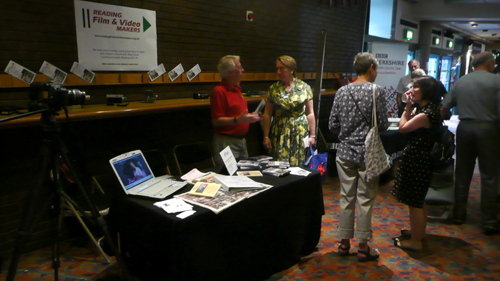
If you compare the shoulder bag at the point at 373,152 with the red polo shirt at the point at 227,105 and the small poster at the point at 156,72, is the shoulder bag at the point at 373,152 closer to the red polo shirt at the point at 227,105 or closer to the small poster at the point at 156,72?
the red polo shirt at the point at 227,105

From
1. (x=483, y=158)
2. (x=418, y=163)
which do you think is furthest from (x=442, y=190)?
(x=418, y=163)

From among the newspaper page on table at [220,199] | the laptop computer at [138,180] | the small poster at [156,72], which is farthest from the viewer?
the small poster at [156,72]

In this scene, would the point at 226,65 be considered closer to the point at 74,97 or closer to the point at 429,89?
the point at 74,97

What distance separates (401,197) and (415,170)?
267mm

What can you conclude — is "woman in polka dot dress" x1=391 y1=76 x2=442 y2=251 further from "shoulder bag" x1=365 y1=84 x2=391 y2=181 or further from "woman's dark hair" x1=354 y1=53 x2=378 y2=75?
"woman's dark hair" x1=354 y1=53 x2=378 y2=75

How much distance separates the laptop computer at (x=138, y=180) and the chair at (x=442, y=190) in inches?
114

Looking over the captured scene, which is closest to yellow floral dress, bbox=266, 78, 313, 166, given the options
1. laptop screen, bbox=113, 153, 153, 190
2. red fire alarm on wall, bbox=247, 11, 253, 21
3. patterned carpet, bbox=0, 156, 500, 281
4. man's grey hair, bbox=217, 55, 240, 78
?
man's grey hair, bbox=217, 55, 240, 78

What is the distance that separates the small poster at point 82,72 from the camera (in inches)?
119

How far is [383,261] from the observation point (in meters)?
2.81

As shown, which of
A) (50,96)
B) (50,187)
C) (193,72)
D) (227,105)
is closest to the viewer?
(50,96)

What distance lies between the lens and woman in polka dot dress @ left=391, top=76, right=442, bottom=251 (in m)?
2.65

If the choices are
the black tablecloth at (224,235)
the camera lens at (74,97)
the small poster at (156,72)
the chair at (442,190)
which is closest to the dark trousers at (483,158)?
the chair at (442,190)

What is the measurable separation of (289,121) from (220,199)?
1502mm

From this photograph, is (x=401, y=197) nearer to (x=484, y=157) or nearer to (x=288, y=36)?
(x=484, y=157)
